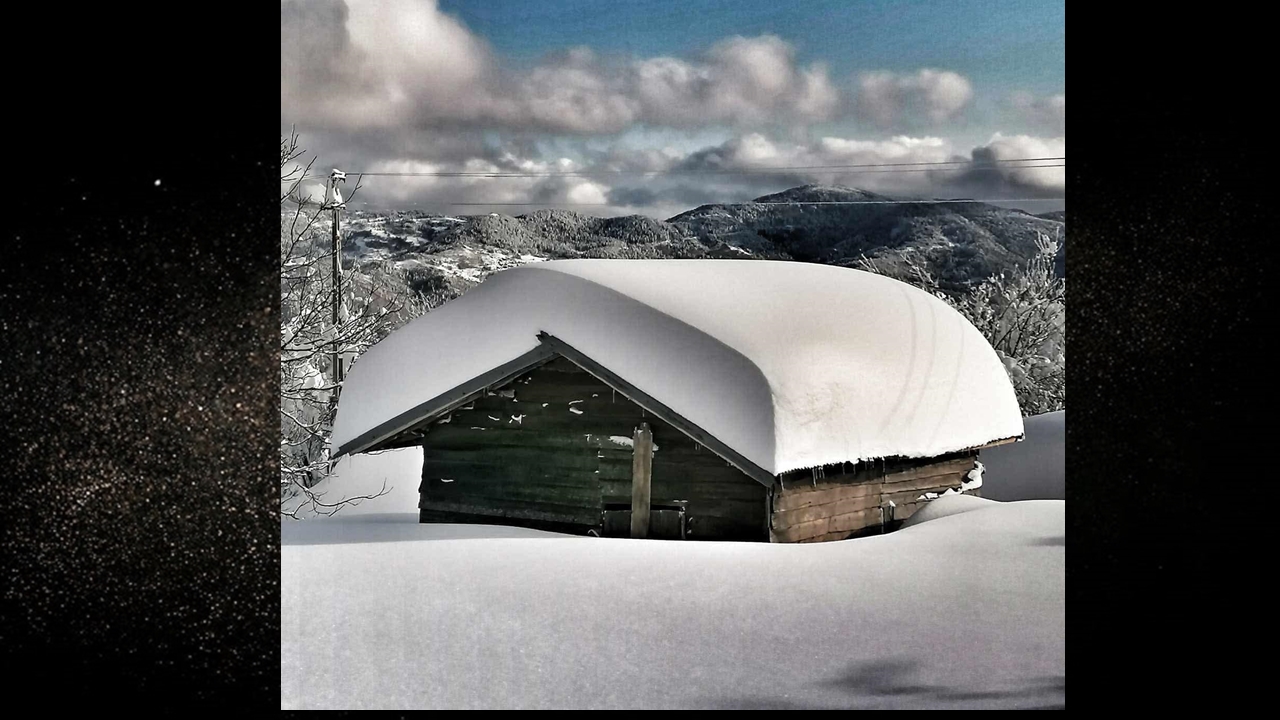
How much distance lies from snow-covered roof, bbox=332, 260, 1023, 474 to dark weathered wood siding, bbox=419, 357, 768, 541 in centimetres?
48

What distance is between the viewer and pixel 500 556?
A: 6641mm

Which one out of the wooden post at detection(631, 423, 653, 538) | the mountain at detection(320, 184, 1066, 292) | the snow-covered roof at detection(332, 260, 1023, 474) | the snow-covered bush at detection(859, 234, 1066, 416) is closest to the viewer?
the snow-covered roof at detection(332, 260, 1023, 474)

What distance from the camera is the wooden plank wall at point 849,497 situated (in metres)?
9.37

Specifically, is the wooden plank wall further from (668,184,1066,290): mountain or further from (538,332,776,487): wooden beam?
(668,184,1066,290): mountain

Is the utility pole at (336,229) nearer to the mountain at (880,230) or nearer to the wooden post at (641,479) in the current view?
the wooden post at (641,479)

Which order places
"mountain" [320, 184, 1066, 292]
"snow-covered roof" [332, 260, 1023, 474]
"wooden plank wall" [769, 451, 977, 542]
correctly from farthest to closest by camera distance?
"mountain" [320, 184, 1066, 292], "wooden plank wall" [769, 451, 977, 542], "snow-covered roof" [332, 260, 1023, 474]

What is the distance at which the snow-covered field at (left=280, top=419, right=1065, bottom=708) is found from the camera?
3693 mm

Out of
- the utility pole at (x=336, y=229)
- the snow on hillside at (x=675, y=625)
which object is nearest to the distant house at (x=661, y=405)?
the snow on hillside at (x=675, y=625)

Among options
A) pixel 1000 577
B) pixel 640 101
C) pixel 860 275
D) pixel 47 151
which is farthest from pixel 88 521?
pixel 640 101

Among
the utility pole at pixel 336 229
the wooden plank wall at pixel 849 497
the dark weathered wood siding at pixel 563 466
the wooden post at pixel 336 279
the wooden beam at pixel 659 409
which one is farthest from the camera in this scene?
the utility pole at pixel 336 229

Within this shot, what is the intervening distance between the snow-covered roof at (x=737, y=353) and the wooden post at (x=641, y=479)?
Answer: 24.4 inches

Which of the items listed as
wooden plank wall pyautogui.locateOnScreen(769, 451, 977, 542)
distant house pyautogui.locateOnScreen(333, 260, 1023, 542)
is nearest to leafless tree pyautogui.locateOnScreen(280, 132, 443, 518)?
distant house pyautogui.locateOnScreen(333, 260, 1023, 542)

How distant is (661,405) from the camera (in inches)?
364

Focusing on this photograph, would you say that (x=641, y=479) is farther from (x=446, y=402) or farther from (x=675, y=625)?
(x=675, y=625)
